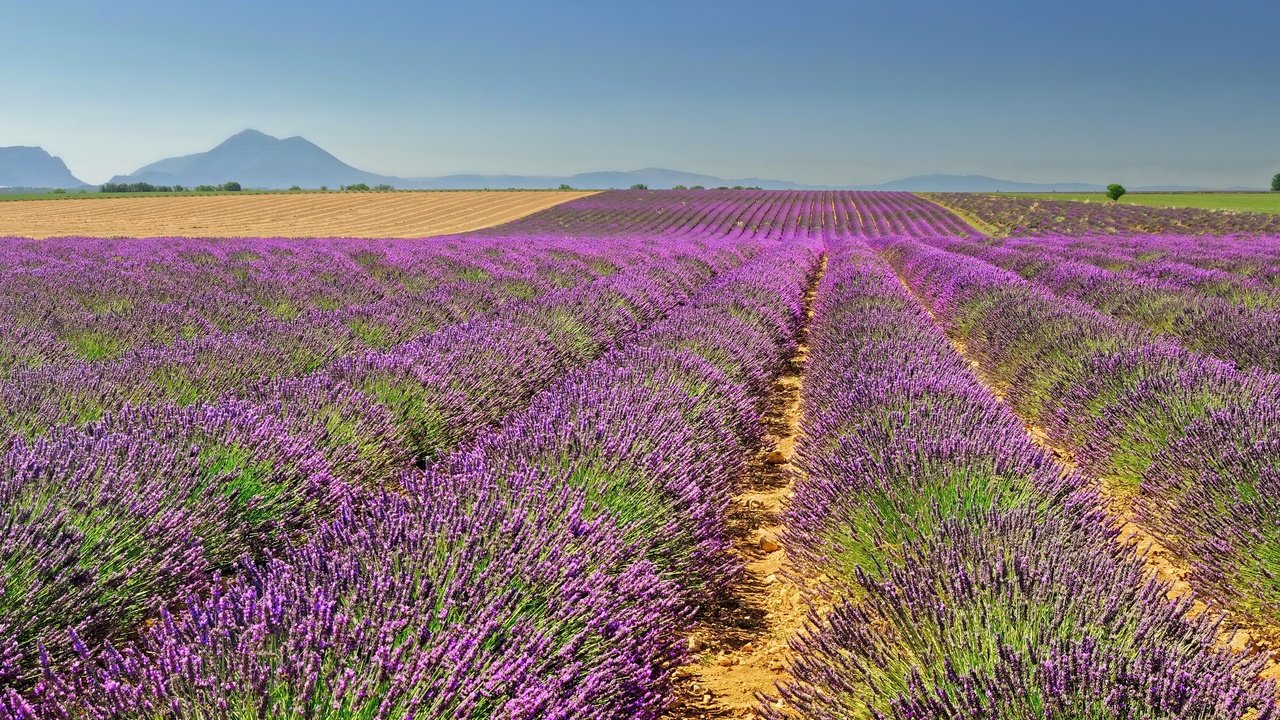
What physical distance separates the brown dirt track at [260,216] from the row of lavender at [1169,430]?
21828 millimetres

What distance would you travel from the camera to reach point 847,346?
5.03 metres

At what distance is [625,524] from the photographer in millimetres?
2178

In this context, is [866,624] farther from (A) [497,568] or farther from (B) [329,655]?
(B) [329,655]

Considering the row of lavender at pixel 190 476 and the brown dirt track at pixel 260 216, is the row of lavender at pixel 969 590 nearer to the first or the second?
the row of lavender at pixel 190 476

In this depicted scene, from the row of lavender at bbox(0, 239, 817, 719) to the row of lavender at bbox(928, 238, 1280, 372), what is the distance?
4307 mm

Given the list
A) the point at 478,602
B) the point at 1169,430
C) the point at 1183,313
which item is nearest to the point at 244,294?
the point at 478,602

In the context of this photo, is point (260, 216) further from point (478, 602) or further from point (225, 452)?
point (478, 602)

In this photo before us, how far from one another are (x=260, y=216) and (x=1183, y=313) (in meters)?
32.2

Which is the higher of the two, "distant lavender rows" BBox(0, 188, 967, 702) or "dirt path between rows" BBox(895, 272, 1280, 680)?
"distant lavender rows" BBox(0, 188, 967, 702)

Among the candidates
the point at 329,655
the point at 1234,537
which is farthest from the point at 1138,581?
the point at 329,655

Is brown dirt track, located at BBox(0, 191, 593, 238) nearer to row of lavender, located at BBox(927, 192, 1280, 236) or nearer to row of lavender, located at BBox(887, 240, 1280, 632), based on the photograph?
row of lavender, located at BBox(927, 192, 1280, 236)

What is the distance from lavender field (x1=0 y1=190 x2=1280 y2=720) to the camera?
4.46ft

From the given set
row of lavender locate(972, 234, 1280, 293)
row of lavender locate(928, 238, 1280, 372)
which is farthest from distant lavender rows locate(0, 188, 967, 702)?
row of lavender locate(972, 234, 1280, 293)

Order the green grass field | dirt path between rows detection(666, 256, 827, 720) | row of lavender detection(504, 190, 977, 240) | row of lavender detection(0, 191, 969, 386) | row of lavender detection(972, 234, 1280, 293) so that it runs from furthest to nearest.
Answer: the green grass field
row of lavender detection(504, 190, 977, 240)
row of lavender detection(972, 234, 1280, 293)
row of lavender detection(0, 191, 969, 386)
dirt path between rows detection(666, 256, 827, 720)
